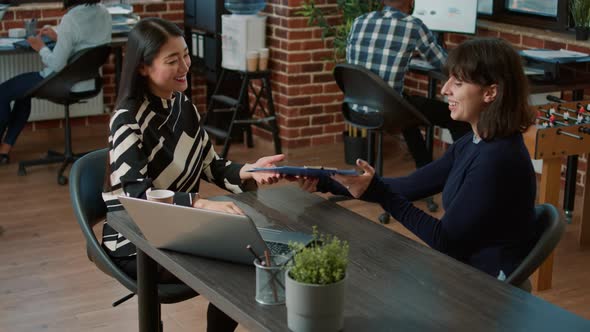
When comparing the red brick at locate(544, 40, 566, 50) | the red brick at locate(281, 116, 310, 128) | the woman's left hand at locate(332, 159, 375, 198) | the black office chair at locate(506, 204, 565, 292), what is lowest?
the red brick at locate(281, 116, 310, 128)

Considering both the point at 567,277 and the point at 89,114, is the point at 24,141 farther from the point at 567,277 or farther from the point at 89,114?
the point at 567,277

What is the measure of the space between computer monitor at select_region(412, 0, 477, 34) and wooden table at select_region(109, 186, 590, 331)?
308cm

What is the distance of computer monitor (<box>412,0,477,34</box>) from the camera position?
17.3 ft

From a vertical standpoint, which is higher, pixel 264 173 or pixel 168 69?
pixel 168 69

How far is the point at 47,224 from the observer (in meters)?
4.70

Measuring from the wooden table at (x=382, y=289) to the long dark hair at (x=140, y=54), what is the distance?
16.2 inches

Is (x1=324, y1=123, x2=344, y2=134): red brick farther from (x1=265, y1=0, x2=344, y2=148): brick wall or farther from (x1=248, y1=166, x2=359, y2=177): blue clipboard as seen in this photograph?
(x1=248, y1=166, x2=359, y2=177): blue clipboard

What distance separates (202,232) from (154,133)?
0.69 m

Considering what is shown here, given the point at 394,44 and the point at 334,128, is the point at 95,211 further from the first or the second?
the point at 334,128

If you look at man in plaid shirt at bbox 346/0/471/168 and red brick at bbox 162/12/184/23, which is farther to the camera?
red brick at bbox 162/12/184/23

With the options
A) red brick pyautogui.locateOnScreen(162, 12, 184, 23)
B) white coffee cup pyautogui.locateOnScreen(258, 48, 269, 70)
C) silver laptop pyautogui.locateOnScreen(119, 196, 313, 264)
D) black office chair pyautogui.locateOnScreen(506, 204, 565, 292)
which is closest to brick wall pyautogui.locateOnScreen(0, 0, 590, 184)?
white coffee cup pyautogui.locateOnScreen(258, 48, 269, 70)

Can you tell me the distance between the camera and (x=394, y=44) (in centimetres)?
471

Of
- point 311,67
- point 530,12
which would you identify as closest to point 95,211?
point 311,67

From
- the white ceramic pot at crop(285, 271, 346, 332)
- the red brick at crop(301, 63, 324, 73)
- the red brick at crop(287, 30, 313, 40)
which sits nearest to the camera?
the white ceramic pot at crop(285, 271, 346, 332)
